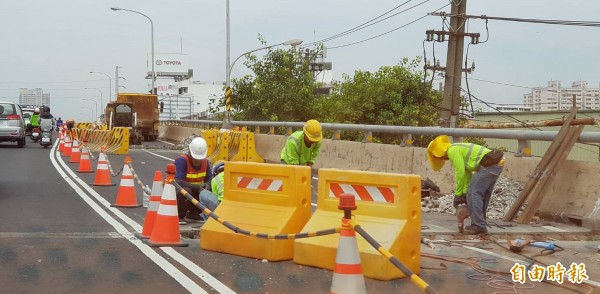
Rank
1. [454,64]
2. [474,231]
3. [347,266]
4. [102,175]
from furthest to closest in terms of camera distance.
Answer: [454,64] < [102,175] < [474,231] < [347,266]

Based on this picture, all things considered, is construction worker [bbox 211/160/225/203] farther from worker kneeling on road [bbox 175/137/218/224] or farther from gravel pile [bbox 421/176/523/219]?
gravel pile [bbox 421/176/523/219]

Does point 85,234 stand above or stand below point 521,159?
below

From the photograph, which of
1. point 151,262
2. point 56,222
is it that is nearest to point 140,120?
point 56,222

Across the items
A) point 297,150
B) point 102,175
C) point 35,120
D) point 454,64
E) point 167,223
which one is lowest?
point 102,175

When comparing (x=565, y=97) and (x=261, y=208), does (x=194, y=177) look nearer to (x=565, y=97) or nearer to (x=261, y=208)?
(x=261, y=208)

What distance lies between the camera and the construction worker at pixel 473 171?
10.6 meters

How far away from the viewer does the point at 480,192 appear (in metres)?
10.7

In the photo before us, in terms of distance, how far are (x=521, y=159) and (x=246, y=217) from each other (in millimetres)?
5376

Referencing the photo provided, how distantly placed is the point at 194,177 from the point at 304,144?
1.65 m

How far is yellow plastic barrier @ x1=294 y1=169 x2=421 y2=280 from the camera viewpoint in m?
7.91

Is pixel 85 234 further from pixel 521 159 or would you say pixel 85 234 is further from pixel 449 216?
pixel 521 159

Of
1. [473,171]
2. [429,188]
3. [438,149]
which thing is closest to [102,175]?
[429,188]

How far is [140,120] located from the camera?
49469 millimetres

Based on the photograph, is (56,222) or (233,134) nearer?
(56,222)
